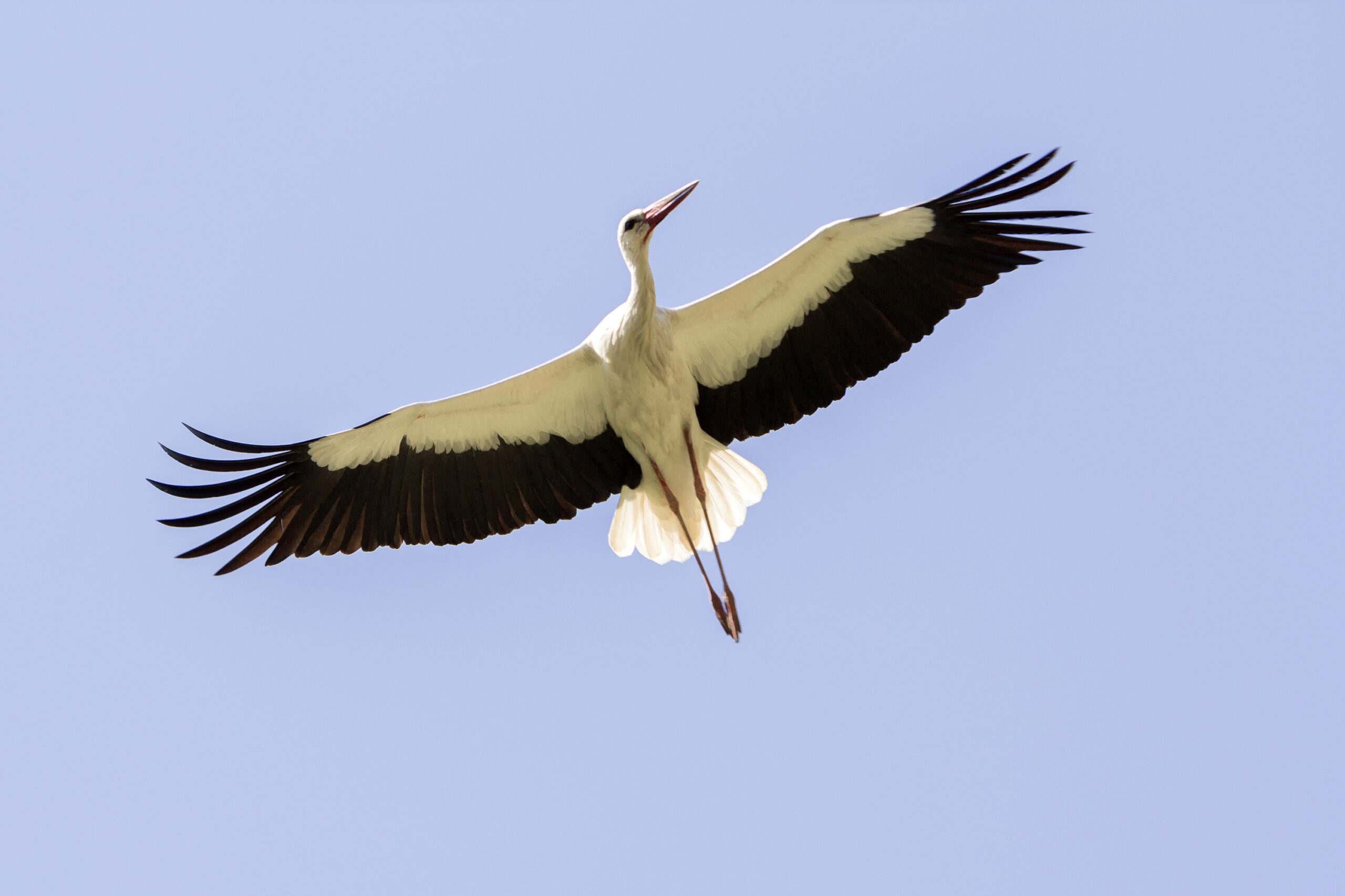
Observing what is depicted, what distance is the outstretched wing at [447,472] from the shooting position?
24.9 feet

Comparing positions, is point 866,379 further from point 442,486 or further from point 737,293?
point 442,486

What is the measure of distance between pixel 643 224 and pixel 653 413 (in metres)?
0.98

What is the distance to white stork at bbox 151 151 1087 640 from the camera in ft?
24.3

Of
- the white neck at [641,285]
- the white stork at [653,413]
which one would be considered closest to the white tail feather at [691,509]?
the white stork at [653,413]

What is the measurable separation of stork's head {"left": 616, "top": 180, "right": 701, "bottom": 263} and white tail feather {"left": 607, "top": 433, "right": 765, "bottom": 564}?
43.1 inches

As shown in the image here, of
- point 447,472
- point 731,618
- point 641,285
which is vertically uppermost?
point 641,285

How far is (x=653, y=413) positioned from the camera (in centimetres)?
754

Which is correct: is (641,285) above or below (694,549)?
above

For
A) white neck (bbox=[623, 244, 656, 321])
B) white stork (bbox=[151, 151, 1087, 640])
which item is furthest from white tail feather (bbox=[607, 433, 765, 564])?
white neck (bbox=[623, 244, 656, 321])

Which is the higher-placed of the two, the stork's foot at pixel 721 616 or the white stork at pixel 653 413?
the white stork at pixel 653 413

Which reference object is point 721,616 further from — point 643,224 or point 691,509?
point 643,224

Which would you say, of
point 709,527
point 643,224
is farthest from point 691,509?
point 643,224

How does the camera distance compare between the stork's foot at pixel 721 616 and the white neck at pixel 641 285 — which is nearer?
the white neck at pixel 641 285

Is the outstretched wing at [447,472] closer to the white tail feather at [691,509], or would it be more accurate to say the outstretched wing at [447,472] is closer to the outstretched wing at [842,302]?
the white tail feather at [691,509]
